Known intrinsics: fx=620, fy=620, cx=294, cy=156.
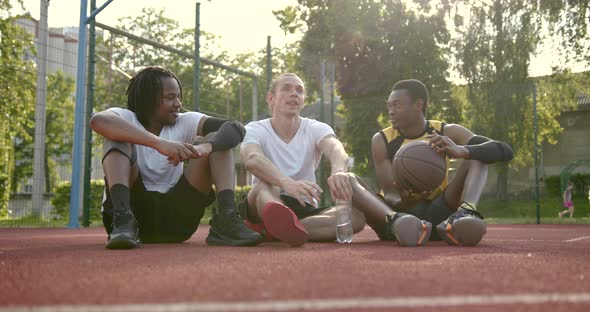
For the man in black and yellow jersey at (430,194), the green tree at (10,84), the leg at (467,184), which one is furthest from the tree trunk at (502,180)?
the leg at (467,184)

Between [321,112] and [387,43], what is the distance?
10.0 meters

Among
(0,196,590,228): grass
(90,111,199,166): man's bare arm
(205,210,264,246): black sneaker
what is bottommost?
(0,196,590,228): grass

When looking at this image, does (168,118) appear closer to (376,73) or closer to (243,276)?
(243,276)

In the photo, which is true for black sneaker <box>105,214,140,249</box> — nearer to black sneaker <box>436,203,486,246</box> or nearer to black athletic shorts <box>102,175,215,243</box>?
black athletic shorts <box>102,175,215,243</box>

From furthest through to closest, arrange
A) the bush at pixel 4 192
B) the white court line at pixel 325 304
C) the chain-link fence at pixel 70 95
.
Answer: the bush at pixel 4 192, the chain-link fence at pixel 70 95, the white court line at pixel 325 304

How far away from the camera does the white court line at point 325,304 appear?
52.2 inches

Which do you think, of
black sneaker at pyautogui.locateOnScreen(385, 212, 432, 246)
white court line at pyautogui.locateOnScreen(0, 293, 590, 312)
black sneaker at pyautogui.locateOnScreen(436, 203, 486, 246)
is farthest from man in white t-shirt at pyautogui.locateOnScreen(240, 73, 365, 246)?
white court line at pyautogui.locateOnScreen(0, 293, 590, 312)

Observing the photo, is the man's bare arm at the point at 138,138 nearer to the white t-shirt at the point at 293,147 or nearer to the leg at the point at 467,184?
the white t-shirt at the point at 293,147

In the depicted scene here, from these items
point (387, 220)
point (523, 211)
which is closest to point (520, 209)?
point (523, 211)

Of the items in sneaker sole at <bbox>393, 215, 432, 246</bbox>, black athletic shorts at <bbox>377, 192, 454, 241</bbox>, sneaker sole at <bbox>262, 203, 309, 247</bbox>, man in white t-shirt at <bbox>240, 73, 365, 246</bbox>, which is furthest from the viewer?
black athletic shorts at <bbox>377, 192, 454, 241</bbox>

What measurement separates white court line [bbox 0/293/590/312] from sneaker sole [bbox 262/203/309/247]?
1.43 metres

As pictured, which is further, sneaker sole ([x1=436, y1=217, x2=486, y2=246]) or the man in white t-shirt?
the man in white t-shirt

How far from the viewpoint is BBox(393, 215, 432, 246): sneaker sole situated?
309 cm

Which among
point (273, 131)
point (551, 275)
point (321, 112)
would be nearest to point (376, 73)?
point (321, 112)
